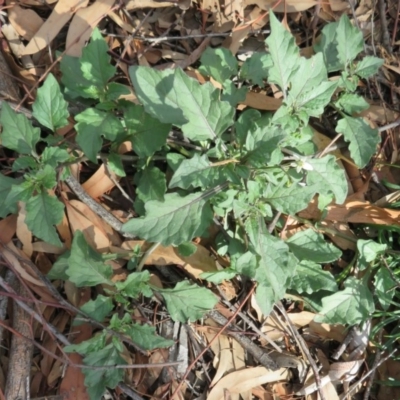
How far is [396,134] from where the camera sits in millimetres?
2168

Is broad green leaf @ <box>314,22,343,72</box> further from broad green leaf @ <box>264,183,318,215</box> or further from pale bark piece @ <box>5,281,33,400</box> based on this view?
pale bark piece @ <box>5,281,33,400</box>

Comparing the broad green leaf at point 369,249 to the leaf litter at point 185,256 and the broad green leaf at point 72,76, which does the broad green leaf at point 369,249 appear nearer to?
the leaf litter at point 185,256

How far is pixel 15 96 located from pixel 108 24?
457 millimetres

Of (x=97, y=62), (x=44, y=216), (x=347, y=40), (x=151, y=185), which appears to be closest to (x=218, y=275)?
(x=151, y=185)

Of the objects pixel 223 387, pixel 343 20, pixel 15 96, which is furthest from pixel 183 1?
pixel 223 387

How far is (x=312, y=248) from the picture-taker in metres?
1.95

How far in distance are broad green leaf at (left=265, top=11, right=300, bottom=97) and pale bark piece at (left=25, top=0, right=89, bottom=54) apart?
79cm

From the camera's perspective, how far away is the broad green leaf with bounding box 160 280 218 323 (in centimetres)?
178

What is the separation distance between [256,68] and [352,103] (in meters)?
0.39

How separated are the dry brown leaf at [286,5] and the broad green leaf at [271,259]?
0.91 meters

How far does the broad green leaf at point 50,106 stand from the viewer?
1.71m

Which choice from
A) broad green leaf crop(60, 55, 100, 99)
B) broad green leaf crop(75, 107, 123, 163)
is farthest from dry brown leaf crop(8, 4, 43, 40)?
broad green leaf crop(75, 107, 123, 163)

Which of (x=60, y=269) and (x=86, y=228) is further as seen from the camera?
(x=86, y=228)

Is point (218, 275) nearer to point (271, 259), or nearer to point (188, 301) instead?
point (188, 301)
